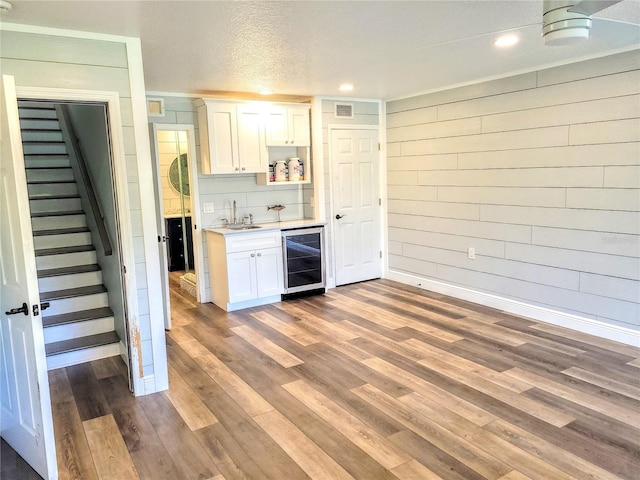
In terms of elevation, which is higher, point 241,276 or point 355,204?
point 355,204

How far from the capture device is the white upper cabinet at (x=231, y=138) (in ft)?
16.5

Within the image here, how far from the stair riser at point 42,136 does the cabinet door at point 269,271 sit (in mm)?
2782

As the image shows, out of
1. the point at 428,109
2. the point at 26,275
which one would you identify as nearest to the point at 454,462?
the point at 26,275

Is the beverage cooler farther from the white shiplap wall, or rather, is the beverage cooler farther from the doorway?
the doorway

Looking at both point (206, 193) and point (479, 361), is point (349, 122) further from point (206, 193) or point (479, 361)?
point (479, 361)

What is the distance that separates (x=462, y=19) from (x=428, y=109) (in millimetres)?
2695

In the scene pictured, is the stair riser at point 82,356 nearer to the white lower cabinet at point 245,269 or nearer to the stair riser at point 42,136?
the white lower cabinet at point 245,269

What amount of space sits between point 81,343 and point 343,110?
156 inches

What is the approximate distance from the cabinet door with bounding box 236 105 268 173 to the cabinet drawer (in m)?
0.77

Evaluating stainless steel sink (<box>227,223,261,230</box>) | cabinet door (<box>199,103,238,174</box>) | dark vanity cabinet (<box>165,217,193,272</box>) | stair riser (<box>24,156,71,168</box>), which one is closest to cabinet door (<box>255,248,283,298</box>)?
stainless steel sink (<box>227,223,261,230</box>)

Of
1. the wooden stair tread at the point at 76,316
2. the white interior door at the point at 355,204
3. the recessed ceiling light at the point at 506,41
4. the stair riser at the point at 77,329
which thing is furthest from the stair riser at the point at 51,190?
the recessed ceiling light at the point at 506,41

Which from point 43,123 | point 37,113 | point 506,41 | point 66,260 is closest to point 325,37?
point 506,41

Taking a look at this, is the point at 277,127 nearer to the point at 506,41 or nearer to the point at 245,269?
the point at 245,269

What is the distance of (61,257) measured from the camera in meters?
4.39
